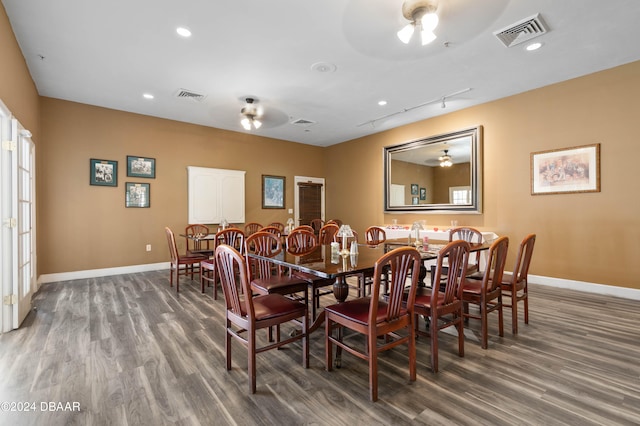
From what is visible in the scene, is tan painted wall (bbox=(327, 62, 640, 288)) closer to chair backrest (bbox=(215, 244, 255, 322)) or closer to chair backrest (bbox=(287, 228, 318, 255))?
chair backrest (bbox=(287, 228, 318, 255))

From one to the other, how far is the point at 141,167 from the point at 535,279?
7464mm

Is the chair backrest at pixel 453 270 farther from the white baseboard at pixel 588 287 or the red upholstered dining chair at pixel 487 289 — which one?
the white baseboard at pixel 588 287

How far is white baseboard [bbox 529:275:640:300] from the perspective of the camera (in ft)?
13.2

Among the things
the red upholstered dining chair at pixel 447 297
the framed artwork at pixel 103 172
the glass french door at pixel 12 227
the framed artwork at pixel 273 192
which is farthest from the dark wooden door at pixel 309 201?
the red upholstered dining chair at pixel 447 297

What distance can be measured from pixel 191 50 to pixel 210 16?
0.77 metres

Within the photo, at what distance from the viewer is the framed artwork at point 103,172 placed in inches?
216

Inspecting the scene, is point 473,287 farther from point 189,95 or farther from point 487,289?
point 189,95

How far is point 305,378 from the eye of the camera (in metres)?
2.16

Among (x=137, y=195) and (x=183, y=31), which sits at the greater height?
(x=183, y=31)

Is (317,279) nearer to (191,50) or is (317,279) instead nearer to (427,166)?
(191,50)

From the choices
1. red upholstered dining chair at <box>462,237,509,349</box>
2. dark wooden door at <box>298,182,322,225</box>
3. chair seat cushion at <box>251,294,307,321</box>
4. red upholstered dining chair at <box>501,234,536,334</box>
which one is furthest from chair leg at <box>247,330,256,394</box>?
dark wooden door at <box>298,182,322,225</box>

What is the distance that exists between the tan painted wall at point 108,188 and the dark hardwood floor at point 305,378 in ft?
8.12

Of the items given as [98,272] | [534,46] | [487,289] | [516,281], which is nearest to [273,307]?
[487,289]

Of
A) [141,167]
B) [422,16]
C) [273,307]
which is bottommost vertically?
[273,307]
